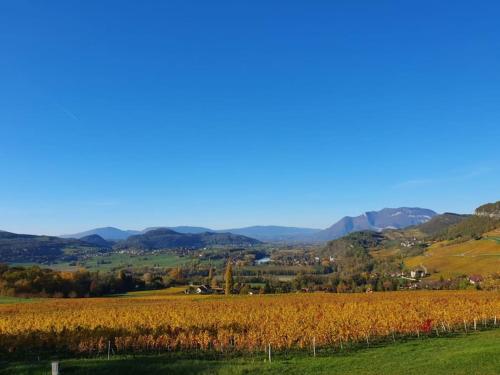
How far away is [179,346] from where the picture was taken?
3578 centimetres

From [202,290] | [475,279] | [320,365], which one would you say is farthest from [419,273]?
[320,365]

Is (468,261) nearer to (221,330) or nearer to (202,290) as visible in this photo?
(202,290)

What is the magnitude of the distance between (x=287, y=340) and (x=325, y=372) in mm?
10363

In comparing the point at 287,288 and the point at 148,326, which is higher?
the point at 148,326

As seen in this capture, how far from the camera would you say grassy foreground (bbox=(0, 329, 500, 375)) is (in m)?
23.8

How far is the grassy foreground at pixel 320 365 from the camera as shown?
23.8m

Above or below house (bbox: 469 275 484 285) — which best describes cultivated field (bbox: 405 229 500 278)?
above

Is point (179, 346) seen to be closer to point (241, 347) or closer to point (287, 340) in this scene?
point (241, 347)

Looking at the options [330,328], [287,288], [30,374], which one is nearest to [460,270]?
[287,288]

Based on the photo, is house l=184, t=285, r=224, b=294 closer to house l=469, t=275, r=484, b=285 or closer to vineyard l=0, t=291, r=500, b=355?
vineyard l=0, t=291, r=500, b=355

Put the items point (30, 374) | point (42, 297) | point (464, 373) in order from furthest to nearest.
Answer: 1. point (42, 297)
2. point (30, 374)
3. point (464, 373)

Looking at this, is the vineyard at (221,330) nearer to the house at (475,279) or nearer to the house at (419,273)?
the house at (475,279)

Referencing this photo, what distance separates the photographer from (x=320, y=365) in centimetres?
2584

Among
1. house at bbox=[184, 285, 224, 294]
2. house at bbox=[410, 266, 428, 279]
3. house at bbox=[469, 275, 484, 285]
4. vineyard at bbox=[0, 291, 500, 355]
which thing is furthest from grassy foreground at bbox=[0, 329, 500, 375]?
house at bbox=[410, 266, 428, 279]
